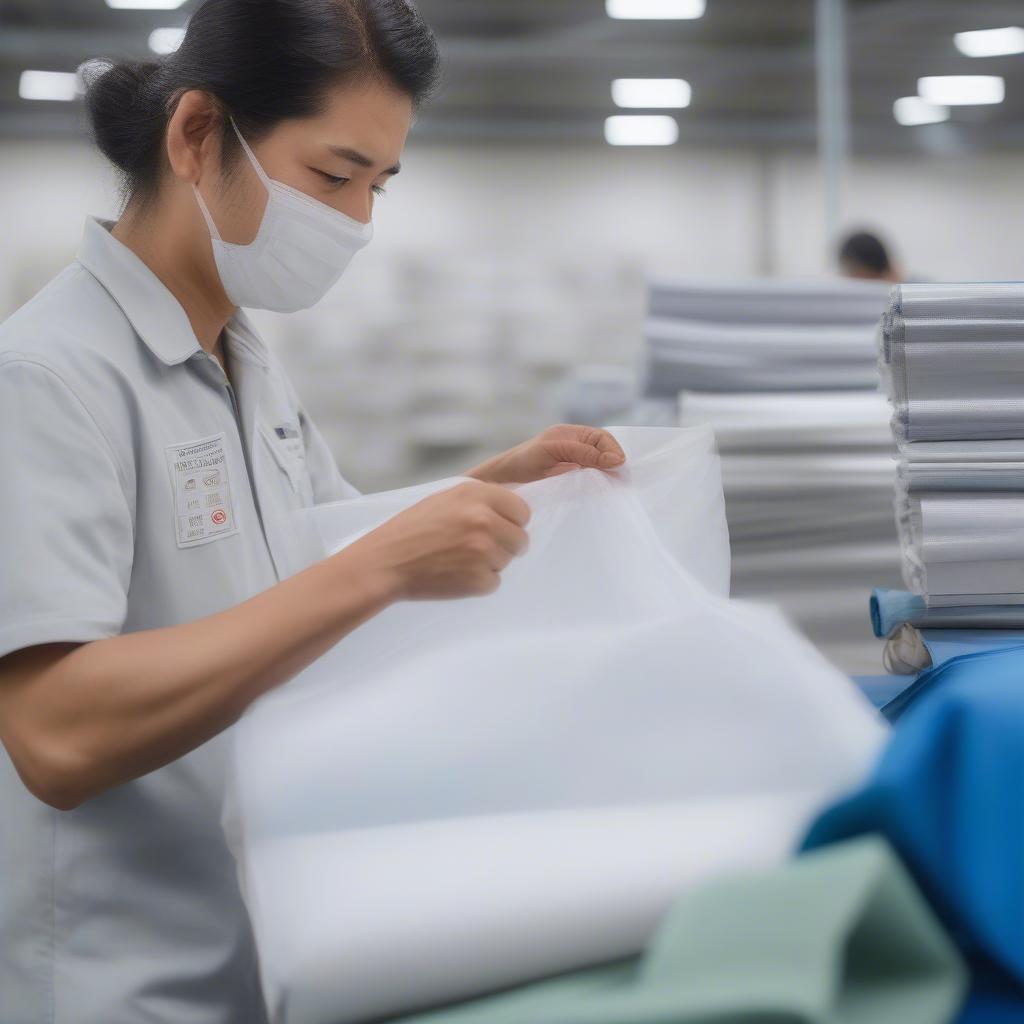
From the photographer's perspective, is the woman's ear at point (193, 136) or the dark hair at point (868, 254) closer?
the woman's ear at point (193, 136)

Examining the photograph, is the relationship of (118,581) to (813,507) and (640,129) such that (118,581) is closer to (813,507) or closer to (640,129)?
(813,507)

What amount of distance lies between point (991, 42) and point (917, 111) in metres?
0.70

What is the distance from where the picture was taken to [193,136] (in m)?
0.92

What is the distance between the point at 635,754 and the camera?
1.65ft

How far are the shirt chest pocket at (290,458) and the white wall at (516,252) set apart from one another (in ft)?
14.3

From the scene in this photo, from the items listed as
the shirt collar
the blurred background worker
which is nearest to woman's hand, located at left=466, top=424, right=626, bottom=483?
the shirt collar

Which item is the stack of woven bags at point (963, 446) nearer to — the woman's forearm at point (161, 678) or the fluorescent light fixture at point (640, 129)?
the woman's forearm at point (161, 678)

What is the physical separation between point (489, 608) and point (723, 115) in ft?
25.5

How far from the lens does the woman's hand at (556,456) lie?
2.83ft

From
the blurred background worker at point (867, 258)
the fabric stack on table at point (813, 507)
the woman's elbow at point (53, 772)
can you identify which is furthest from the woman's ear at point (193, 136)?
the blurred background worker at point (867, 258)

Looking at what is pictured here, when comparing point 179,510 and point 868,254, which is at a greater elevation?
point 868,254

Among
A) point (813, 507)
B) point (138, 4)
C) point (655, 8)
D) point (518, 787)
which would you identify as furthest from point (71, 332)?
point (655, 8)

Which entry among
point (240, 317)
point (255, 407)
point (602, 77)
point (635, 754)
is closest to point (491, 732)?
point (635, 754)

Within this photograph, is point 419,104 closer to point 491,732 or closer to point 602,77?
point 491,732
